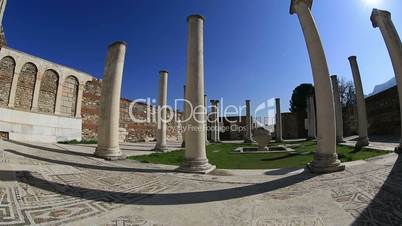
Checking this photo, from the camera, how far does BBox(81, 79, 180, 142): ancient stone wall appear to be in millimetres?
18589

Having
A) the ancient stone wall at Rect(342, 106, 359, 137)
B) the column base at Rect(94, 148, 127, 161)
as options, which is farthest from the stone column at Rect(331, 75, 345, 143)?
the ancient stone wall at Rect(342, 106, 359, 137)

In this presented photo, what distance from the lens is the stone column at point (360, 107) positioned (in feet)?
38.0

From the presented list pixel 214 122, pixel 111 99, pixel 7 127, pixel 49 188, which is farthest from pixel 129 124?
pixel 49 188

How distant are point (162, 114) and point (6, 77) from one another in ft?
30.4

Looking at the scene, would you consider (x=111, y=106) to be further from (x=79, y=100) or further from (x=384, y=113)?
(x=384, y=113)

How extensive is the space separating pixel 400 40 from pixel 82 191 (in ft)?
37.2

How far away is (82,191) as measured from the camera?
4.26 metres

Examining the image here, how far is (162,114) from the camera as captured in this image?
14031mm

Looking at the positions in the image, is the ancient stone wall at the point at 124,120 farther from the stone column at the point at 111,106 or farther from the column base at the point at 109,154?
the column base at the point at 109,154

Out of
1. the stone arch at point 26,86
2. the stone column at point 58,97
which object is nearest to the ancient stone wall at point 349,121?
the stone column at point 58,97

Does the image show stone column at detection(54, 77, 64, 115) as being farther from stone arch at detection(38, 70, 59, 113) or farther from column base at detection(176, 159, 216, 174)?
column base at detection(176, 159, 216, 174)

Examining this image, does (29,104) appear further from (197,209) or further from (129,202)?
(197,209)

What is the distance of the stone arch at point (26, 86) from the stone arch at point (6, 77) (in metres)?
0.47

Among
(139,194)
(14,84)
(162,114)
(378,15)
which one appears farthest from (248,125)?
(139,194)
